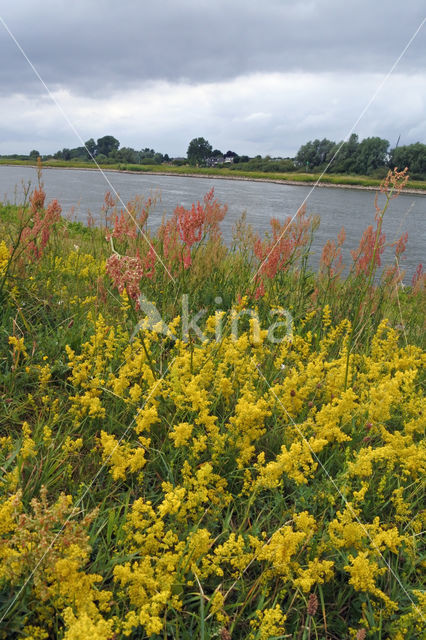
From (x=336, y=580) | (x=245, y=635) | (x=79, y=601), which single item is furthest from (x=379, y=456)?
(x=79, y=601)

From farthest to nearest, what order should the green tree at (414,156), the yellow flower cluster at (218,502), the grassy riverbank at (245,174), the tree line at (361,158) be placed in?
the grassy riverbank at (245,174) → the green tree at (414,156) → the tree line at (361,158) → the yellow flower cluster at (218,502)

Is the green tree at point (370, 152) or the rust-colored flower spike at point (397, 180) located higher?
the green tree at point (370, 152)

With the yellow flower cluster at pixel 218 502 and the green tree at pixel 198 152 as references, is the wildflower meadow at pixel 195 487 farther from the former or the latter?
the green tree at pixel 198 152

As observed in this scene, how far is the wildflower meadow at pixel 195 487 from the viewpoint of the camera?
1501mm

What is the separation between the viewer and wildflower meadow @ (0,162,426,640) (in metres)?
1.50

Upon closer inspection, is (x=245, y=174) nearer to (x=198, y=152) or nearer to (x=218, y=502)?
(x=198, y=152)

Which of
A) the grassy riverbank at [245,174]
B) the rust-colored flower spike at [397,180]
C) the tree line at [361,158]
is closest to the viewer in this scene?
the rust-colored flower spike at [397,180]

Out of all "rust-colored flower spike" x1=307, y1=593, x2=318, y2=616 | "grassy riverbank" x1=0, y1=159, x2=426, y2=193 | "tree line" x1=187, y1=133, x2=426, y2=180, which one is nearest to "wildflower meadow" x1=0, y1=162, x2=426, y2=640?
"rust-colored flower spike" x1=307, y1=593, x2=318, y2=616

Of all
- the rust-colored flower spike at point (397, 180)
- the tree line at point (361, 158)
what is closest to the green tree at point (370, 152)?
the tree line at point (361, 158)

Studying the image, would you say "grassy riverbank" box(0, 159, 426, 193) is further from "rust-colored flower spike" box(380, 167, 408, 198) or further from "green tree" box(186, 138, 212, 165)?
"rust-colored flower spike" box(380, 167, 408, 198)

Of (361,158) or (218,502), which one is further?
(361,158)

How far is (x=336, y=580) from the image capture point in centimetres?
188

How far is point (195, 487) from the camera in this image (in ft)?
6.22

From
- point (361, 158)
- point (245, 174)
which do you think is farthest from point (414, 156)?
point (245, 174)
